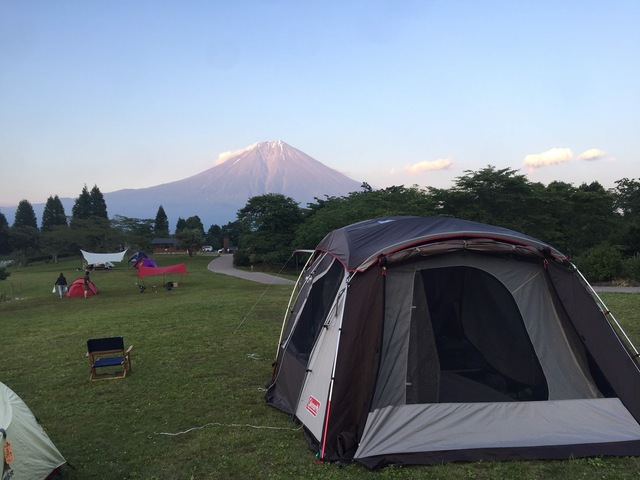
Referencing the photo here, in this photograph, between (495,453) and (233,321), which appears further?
(233,321)

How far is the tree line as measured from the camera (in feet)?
101

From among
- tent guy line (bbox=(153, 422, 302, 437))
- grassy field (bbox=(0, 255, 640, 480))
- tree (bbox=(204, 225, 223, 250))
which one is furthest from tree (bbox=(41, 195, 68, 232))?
tent guy line (bbox=(153, 422, 302, 437))

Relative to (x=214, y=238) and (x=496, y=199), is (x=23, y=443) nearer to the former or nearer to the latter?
(x=496, y=199)

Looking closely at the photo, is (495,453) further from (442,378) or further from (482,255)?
(482,255)

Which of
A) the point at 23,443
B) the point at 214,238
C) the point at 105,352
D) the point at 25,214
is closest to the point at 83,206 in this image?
the point at 25,214

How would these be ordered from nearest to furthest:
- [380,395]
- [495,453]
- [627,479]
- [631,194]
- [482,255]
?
[627,479], [495,453], [380,395], [482,255], [631,194]

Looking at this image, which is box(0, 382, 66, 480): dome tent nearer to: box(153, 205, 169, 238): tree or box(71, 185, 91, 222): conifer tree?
box(71, 185, 91, 222): conifer tree

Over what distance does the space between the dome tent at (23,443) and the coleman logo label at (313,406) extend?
252cm

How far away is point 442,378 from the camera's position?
5.16 m

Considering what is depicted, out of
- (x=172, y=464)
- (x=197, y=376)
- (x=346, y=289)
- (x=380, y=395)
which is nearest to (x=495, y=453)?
(x=380, y=395)

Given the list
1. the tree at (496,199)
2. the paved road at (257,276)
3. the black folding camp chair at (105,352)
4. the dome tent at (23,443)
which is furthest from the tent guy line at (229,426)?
the tree at (496,199)

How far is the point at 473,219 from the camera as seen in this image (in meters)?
30.6

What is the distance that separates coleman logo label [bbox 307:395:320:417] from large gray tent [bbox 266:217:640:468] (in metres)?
0.03

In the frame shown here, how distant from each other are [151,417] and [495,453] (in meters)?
4.26
